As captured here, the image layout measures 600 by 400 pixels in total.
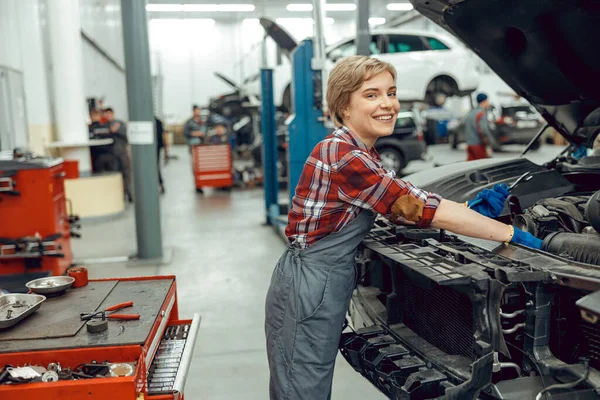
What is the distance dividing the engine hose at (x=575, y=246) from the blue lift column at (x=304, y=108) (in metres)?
3.57

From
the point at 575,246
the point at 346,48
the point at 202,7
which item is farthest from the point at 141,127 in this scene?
the point at 202,7

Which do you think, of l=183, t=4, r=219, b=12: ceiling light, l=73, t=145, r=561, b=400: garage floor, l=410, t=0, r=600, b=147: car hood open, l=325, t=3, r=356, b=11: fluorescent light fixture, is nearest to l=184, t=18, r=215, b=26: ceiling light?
l=183, t=4, r=219, b=12: ceiling light

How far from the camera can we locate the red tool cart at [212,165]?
9.66 m

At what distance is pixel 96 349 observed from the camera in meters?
1.55

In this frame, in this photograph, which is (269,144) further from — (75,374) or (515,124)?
(515,124)

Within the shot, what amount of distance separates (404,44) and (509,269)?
30.1 ft

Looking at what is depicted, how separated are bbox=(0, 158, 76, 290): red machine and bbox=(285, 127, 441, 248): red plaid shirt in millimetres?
3011

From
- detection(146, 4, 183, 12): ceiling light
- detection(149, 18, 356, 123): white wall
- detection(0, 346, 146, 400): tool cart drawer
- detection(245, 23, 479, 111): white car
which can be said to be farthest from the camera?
detection(149, 18, 356, 123): white wall

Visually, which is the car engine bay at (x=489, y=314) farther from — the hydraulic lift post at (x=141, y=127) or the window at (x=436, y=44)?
the window at (x=436, y=44)

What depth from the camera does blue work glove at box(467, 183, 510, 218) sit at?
1875mm

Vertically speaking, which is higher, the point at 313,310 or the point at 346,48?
the point at 346,48

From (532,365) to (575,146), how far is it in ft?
5.91

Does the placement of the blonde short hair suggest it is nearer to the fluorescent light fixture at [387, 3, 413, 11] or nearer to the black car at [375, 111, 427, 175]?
the black car at [375, 111, 427, 175]

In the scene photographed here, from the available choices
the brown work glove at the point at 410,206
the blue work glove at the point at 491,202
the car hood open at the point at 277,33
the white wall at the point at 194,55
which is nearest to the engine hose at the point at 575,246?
the blue work glove at the point at 491,202
